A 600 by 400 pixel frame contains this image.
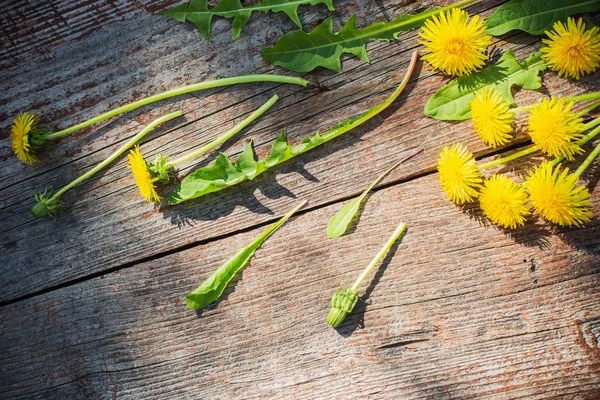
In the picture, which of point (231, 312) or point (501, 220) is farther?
point (231, 312)

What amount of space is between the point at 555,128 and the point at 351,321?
1.03 m

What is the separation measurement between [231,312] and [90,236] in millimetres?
722

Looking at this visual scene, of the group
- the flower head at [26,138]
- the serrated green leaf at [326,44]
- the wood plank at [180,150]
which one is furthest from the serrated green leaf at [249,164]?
the flower head at [26,138]

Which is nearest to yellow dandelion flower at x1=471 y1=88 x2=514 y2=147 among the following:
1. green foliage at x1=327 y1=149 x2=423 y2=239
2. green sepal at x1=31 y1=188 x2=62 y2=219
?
green foliage at x1=327 y1=149 x2=423 y2=239

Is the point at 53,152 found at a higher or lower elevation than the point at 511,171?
higher

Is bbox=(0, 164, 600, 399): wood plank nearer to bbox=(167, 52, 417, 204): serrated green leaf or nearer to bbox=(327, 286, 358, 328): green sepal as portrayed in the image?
bbox=(327, 286, 358, 328): green sepal

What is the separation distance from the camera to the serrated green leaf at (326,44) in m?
1.93

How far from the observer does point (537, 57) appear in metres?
1.83

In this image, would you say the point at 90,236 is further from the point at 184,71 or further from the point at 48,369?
the point at 184,71

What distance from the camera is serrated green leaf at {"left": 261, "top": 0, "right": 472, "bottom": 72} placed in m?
1.93

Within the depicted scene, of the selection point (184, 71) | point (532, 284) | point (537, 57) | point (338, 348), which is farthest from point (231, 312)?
point (537, 57)

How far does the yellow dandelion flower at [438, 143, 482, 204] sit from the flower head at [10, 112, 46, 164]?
1686 mm

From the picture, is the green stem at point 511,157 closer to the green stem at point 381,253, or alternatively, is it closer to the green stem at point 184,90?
the green stem at point 381,253

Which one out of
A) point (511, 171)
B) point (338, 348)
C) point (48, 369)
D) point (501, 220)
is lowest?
point (338, 348)
